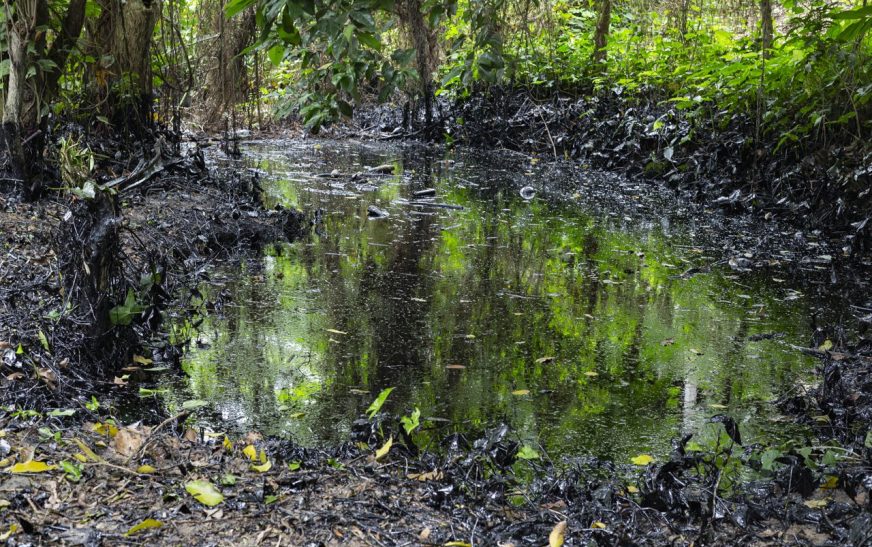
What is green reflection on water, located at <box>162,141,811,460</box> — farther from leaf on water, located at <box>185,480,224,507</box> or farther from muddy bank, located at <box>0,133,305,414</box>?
leaf on water, located at <box>185,480,224,507</box>

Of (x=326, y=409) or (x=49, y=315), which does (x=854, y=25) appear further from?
(x=49, y=315)

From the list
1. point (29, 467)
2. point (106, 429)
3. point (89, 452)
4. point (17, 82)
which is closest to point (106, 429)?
point (106, 429)

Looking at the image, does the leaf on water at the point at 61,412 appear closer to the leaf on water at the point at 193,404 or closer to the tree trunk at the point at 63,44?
the leaf on water at the point at 193,404

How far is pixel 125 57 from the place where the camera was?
685cm

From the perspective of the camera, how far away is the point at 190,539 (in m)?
2.33

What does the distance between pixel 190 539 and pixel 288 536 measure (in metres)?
0.27

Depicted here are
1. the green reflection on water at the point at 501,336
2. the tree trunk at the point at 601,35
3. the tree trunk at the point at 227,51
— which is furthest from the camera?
the tree trunk at the point at 601,35

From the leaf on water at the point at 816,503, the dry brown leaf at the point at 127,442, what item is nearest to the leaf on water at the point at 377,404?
the dry brown leaf at the point at 127,442

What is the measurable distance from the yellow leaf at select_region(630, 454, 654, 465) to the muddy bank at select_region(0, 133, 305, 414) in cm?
220

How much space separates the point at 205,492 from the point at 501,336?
2317 mm

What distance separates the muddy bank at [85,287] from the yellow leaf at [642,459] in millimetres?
2201

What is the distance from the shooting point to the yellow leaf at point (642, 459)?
314 centimetres

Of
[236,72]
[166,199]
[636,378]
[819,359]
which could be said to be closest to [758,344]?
[819,359]

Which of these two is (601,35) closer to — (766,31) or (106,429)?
(766,31)
